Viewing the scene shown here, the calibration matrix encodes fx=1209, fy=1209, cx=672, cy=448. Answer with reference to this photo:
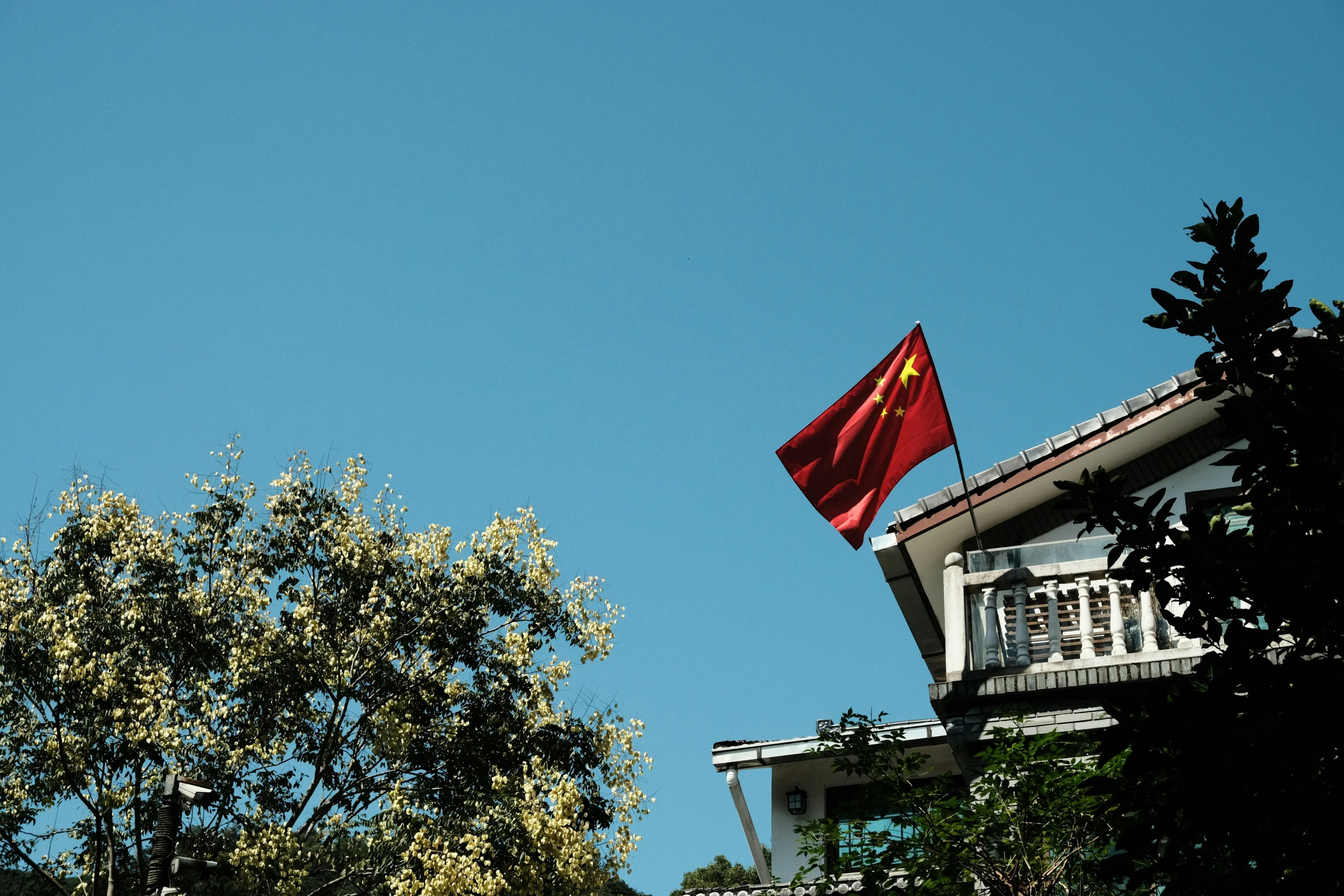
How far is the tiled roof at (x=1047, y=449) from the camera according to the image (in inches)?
461

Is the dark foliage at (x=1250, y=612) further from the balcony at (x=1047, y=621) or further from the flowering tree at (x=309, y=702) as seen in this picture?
the flowering tree at (x=309, y=702)

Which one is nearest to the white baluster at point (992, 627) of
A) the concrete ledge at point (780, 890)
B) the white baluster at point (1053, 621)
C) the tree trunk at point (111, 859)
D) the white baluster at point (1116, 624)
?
the white baluster at point (1053, 621)

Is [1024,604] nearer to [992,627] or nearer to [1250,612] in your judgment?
[992,627]

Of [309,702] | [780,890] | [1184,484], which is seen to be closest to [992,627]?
[1184,484]

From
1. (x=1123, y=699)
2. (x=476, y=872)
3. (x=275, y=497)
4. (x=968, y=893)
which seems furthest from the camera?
(x=275, y=497)

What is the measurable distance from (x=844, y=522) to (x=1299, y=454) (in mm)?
6354

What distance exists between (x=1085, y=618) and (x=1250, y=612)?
5.00m

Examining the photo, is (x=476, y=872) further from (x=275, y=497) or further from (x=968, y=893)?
(x=968, y=893)

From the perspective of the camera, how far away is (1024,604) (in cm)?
998

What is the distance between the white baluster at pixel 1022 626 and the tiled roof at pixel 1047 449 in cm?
186

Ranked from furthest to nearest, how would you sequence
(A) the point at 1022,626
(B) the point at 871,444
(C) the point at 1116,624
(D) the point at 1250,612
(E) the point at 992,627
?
(B) the point at 871,444 < (E) the point at 992,627 < (A) the point at 1022,626 < (C) the point at 1116,624 < (D) the point at 1250,612

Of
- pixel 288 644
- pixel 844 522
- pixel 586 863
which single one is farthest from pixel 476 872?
pixel 844 522

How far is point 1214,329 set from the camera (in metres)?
4.93

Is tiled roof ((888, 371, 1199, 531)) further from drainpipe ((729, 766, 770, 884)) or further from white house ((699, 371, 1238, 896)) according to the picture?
drainpipe ((729, 766, 770, 884))
